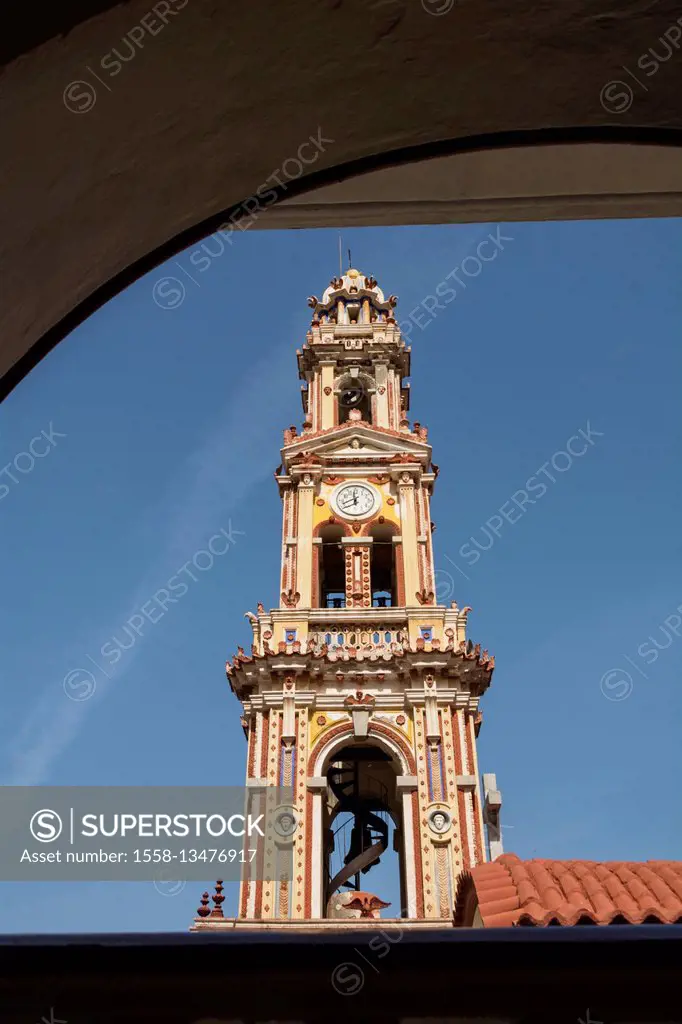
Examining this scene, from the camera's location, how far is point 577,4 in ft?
6.10

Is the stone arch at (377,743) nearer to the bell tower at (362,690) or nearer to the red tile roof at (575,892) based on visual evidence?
the bell tower at (362,690)

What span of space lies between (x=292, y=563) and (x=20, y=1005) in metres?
19.1

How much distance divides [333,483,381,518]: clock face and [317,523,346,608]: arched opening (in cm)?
52

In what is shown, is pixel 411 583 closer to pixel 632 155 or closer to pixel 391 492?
pixel 391 492

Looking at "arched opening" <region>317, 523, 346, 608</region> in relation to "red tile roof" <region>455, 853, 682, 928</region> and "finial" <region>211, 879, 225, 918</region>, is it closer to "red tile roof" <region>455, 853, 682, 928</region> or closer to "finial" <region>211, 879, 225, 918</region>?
"finial" <region>211, 879, 225, 918</region>

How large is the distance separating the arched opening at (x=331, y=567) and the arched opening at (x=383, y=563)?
74 centimetres

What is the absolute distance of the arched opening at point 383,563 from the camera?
23.2 m

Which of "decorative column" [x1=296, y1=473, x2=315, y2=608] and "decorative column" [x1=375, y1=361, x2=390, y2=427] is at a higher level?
"decorative column" [x1=375, y1=361, x2=390, y2=427]

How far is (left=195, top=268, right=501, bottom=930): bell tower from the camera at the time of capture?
1822 centimetres

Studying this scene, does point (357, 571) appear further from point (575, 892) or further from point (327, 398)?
point (575, 892)

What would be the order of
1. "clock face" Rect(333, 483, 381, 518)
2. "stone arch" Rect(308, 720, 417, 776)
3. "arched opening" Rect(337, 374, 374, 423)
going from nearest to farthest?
"stone arch" Rect(308, 720, 417, 776)
"clock face" Rect(333, 483, 381, 518)
"arched opening" Rect(337, 374, 374, 423)

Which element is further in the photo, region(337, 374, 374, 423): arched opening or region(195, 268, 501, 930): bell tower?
region(337, 374, 374, 423): arched opening

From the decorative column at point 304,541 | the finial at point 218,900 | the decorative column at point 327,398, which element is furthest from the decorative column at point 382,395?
the finial at point 218,900

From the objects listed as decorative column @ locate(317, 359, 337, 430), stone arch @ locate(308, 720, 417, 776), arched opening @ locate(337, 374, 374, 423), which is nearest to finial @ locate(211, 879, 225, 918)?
stone arch @ locate(308, 720, 417, 776)
